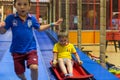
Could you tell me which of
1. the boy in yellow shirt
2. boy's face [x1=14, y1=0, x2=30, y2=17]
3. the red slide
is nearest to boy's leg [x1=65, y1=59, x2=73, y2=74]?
the boy in yellow shirt

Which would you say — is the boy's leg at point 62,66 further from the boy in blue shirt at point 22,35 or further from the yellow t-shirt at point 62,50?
the boy in blue shirt at point 22,35

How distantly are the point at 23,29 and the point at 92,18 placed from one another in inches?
464

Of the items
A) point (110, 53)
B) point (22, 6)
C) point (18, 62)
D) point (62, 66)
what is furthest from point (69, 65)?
point (110, 53)

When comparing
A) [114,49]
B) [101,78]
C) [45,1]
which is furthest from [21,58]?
[45,1]

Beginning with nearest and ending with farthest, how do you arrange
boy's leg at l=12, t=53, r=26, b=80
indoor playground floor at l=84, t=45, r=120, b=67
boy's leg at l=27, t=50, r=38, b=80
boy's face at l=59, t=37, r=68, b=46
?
1. boy's leg at l=27, t=50, r=38, b=80
2. boy's leg at l=12, t=53, r=26, b=80
3. boy's face at l=59, t=37, r=68, b=46
4. indoor playground floor at l=84, t=45, r=120, b=67

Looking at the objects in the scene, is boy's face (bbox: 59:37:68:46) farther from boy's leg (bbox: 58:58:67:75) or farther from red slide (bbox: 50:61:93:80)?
red slide (bbox: 50:61:93:80)

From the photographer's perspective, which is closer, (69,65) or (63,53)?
(69,65)

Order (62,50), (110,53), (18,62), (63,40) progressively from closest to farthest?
(18,62)
(63,40)
(62,50)
(110,53)

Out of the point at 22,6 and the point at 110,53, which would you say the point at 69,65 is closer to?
the point at 22,6

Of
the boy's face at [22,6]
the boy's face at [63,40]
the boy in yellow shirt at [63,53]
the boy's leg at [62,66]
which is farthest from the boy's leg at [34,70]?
the boy's face at [63,40]

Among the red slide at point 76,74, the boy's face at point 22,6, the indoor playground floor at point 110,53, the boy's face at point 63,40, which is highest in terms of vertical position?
the boy's face at point 22,6

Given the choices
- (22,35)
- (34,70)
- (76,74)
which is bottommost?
(76,74)

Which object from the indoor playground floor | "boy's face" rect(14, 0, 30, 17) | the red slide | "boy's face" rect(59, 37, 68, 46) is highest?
"boy's face" rect(14, 0, 30, 17)

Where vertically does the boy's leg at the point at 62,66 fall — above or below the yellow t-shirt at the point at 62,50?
below
